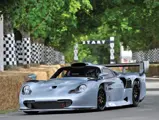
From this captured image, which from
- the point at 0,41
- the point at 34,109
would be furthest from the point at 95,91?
the point at 0,41

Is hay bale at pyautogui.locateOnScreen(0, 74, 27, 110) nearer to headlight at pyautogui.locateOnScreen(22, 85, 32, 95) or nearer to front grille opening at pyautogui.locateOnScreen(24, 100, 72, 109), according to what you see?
headlight at pyautogui.locateOnScreen(22, 85, 32, 95)

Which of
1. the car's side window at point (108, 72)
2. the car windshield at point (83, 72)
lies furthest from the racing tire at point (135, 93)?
the car windshield at point (83, 72)

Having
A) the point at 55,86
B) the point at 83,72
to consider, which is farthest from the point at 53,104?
the point at 83,72

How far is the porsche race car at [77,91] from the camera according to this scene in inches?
551

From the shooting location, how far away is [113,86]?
15492 mm

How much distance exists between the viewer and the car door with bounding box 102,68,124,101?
50.0 ft

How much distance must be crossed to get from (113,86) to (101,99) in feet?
2.85

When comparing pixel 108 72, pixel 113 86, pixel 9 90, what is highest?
pixel 108 72

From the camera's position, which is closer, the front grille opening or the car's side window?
the front grille opening

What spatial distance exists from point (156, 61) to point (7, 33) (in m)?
43.8

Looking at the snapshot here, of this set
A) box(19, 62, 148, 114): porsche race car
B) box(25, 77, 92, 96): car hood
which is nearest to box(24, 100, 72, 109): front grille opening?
box(19, 62, 148, 114): porsche race car

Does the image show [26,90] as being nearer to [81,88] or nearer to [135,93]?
[81,88]

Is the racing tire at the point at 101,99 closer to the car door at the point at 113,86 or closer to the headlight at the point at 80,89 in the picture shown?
the car door at the point at 113,86

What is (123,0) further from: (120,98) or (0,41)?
(120,98)
